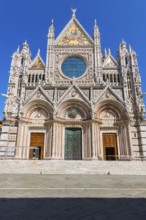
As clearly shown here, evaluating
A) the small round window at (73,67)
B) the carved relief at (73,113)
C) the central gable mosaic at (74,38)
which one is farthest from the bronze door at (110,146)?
the central gable mosaic at (74,38)

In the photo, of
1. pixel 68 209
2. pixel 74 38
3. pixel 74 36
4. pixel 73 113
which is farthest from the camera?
pixel 74 36

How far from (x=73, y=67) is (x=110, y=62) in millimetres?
5228

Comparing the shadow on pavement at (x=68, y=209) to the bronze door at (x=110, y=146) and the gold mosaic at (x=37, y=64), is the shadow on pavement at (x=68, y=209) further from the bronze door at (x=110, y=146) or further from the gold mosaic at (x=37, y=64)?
the gold mosaic at (x=37, y=64)

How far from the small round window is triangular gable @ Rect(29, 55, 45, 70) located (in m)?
2.87

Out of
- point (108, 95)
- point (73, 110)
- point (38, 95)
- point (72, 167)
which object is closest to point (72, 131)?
point (73, 110)

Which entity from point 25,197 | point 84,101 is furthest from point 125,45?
point 25,197

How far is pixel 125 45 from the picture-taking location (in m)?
24.5

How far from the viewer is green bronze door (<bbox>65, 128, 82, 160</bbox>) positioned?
723 inches

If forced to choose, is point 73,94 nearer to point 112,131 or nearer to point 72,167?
point 112,131

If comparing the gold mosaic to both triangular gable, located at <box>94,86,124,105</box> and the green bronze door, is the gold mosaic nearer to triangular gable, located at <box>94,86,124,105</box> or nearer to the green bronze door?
triangular gable, located at <box>94,86,124,105</box>

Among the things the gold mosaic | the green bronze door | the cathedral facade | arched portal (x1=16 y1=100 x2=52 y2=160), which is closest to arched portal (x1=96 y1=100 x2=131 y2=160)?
the cathedral facade

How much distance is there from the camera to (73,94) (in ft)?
66.4

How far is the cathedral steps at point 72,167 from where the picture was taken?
12.1m

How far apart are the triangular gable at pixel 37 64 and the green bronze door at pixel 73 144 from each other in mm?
9646
